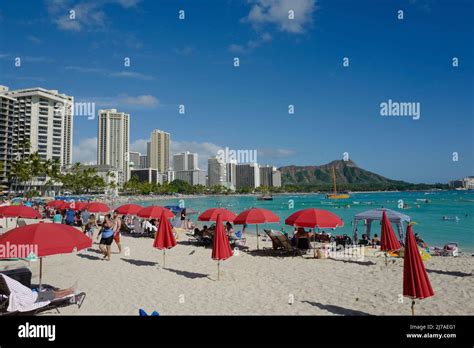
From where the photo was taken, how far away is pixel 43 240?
6.03m

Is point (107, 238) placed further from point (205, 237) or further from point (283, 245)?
point (283, 245)

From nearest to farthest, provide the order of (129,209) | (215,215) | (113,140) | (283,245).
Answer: (283,245) → (215,215) → (129,209) → (113,140)

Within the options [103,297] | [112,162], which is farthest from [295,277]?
[112,162]

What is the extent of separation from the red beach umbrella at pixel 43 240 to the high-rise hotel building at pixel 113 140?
178211mm

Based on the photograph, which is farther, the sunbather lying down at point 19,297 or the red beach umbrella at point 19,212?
the red beach umbrella at point 19,212

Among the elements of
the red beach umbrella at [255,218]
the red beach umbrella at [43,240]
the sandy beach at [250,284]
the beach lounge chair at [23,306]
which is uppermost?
the red beach umbrella at [43,240]

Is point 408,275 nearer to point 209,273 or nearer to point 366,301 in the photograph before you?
point 366,301

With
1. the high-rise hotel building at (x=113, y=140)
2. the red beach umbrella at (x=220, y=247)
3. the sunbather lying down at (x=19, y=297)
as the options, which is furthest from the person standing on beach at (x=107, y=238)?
the high-rise hotel building at (x=113, y=140)

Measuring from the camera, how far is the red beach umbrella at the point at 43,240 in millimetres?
5859

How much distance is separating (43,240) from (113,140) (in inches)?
7268

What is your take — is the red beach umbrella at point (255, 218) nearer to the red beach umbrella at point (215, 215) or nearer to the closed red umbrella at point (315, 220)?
the red beach umbrella at point (215, 215)

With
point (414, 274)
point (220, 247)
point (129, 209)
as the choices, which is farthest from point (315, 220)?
point (129, 209)
